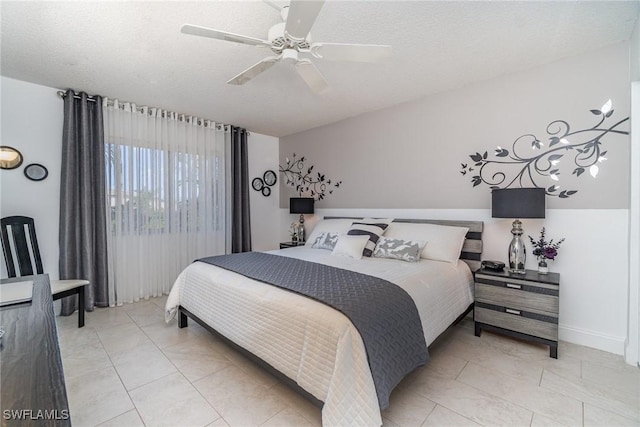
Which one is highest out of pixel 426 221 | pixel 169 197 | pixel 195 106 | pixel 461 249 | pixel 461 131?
pixel 195 106

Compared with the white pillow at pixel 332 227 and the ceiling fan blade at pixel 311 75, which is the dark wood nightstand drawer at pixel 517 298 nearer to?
the white pillow at pixel 332 227

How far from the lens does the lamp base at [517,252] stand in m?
2.58

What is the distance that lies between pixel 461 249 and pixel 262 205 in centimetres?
338

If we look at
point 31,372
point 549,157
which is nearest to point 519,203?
point 549,157

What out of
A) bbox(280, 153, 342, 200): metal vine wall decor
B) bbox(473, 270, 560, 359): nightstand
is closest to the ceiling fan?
bbox(473, 270, 560, 359): nightstand

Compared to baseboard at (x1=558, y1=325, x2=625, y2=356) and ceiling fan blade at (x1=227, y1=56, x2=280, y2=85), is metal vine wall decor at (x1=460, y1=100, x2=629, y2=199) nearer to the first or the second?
baseboard at (x1=558, y1=325, x2=625, y2=356)

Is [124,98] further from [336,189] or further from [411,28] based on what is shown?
[411,28]

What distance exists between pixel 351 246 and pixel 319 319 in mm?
1508

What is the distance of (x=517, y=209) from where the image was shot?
2.43 m

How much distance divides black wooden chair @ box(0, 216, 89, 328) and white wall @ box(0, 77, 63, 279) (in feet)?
0.65

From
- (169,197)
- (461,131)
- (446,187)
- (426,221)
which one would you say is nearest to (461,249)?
(426,221)

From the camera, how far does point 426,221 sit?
329 cm

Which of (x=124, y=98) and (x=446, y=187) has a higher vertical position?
(x=124, y=98)

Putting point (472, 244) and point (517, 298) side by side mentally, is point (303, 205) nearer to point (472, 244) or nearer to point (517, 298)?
point (472, 244)
